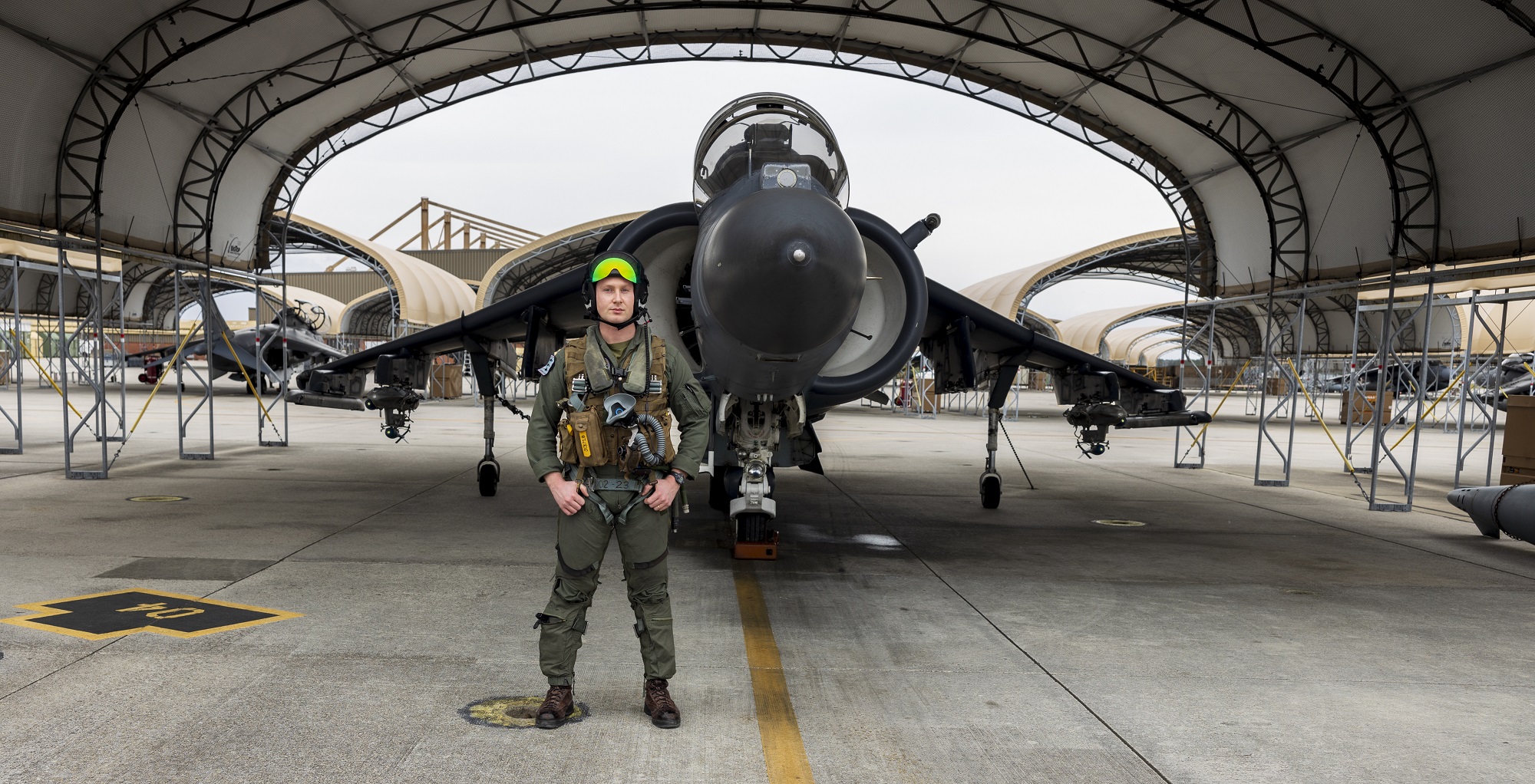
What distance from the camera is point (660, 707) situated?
4.04 metres

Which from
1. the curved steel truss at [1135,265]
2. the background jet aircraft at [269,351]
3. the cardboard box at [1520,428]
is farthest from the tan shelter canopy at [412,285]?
the cardboard box at [1520,428]

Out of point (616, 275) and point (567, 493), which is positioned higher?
point (616, 275)

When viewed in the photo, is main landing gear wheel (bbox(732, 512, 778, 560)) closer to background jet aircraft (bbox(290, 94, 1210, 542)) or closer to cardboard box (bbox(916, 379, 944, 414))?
background jet aircraft (bbox(290, 94, 1210, 542))

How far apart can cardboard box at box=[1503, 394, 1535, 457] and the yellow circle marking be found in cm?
1386

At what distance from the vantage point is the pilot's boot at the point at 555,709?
156 inches

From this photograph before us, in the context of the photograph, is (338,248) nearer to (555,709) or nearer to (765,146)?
(765,146)

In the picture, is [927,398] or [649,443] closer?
[649,443]

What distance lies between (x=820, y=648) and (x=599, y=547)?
1.85 metres

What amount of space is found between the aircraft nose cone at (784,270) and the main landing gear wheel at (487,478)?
23.8 feet

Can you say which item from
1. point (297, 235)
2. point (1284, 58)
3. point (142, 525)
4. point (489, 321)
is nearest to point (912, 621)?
point (489, 321)

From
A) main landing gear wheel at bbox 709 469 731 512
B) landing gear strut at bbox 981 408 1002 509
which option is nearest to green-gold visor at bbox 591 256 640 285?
main landing gear wheel at bbox 709 469 731 512

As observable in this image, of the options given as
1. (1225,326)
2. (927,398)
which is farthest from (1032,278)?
(1225,326)

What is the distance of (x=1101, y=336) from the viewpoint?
198 feet

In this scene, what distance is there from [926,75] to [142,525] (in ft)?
42.7
